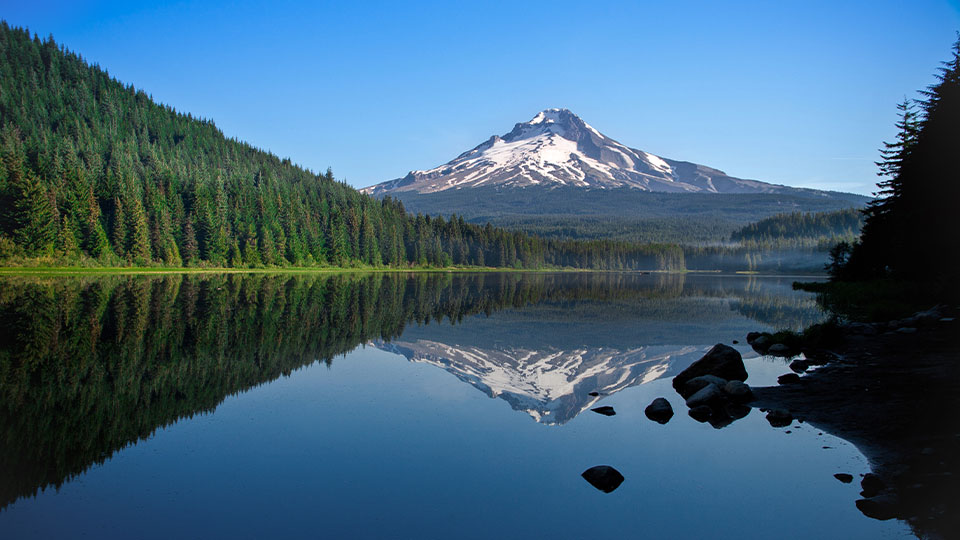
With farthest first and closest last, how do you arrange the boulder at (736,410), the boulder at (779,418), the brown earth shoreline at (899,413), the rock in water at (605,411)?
the rock in water at (605,411) < the boulder at (736,410) < the boulder at (779,418) < the brown earth shoreline at (899,413)

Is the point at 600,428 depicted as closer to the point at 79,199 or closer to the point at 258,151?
the point at 79,199

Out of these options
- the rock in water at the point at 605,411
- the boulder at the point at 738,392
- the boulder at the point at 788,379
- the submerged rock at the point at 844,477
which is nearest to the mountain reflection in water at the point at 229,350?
the rock in water at the point at 605,411

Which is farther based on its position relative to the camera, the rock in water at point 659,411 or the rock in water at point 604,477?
the rock in water at point 659,411

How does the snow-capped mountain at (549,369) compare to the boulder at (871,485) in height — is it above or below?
below

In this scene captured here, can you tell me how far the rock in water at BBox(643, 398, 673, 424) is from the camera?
554 inches

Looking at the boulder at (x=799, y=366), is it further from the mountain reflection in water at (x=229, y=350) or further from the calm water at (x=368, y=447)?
the mountain reflection in water at (x=229, y=350)

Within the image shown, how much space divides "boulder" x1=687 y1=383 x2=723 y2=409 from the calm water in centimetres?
50

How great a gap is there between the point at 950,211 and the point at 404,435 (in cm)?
3604

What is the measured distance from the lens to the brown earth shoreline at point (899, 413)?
842 cm

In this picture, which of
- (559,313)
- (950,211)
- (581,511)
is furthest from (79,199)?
(950,211)

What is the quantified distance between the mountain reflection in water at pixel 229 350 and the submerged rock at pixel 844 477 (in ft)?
20.2

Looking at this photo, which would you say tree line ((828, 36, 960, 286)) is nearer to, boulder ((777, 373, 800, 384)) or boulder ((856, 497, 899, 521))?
boulder ((777, 373, 800, 384))

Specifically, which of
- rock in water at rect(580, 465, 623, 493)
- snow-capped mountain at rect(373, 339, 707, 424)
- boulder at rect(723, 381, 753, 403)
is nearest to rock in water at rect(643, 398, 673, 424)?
snow-capped mountain at rect(373, 339, 707, 424)

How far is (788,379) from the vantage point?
1761cm
